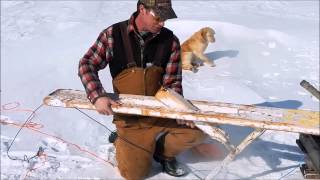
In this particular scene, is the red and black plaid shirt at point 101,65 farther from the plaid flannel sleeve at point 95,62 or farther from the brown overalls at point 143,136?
the brown overalls at point 143,136

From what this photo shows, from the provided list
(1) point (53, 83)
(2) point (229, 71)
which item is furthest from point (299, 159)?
(1) point (53, 83)

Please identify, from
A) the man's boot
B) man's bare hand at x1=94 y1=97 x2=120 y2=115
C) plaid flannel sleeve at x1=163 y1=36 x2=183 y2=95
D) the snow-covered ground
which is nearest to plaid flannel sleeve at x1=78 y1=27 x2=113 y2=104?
man's bare hand at x1=94 y1=97 x2=120 y2=115

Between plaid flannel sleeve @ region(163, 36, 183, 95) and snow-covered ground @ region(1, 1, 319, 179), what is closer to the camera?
plaid flannel sleeve @ region(163, 36, 183, 95)

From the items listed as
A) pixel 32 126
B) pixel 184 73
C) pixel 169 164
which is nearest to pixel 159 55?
pixel 169 164

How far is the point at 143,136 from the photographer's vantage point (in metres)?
3.56

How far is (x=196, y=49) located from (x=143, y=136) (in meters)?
2.80

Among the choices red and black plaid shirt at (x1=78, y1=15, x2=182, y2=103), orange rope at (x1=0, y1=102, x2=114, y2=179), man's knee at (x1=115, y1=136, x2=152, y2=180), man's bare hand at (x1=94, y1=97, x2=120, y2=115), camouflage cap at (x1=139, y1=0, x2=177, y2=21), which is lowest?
orange rope at (x1=0, y1=102, x2=114, y2=179)

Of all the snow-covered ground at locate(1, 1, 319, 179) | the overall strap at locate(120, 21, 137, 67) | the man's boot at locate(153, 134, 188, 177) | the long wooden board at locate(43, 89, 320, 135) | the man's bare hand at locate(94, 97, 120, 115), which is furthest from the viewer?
the snow-covered ground at locate(1, 1, 319, 179)

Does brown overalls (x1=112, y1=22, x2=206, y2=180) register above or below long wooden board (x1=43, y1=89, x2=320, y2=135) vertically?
below

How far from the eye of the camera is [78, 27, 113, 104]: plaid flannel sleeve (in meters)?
3.22

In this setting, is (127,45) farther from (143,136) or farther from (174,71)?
(143,136)

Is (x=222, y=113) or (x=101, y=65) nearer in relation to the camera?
(x=222, y=113)

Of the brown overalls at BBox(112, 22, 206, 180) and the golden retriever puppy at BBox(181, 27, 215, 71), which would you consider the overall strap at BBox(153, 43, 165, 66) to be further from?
the golden retriever puppy at BBox(181, 27, 215, 71)

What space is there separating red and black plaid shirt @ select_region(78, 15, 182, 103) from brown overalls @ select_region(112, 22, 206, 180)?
11 centimetres
